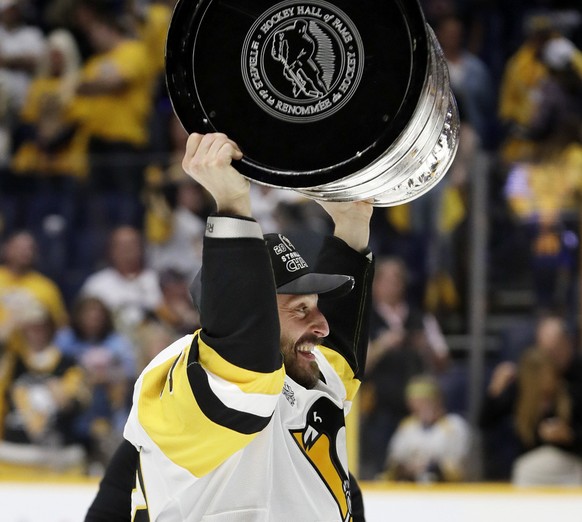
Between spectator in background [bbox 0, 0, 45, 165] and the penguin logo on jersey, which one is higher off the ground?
spectator in background [bbox 0, 0, 45, 165]

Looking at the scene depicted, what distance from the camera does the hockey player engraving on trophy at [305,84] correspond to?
164 centimetres

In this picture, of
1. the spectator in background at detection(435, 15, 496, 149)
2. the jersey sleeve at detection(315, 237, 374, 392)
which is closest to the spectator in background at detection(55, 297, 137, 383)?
the spectator in background at detection(435, 15, 496, 149)

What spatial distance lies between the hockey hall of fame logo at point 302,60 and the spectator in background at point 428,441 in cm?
288

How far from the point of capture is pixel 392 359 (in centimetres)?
450

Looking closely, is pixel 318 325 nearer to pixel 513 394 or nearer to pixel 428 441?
pixel 428 441

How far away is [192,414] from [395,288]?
3048 millimetres

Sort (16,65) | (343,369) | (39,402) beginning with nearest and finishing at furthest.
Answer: (343,369) < (39,402) < (16,65)

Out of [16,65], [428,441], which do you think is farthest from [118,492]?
[16,65]

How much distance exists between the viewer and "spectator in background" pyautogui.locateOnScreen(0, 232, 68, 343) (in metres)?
4.90

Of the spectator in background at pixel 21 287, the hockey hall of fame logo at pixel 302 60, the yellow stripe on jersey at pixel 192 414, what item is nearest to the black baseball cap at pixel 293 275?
the yellow stripe on jersey at pixel 192 414

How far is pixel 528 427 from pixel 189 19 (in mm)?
3098

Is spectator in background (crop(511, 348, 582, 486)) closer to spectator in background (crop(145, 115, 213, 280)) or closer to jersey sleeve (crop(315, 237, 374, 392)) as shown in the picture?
spectator in background (crop(145, 115, 213, 280))

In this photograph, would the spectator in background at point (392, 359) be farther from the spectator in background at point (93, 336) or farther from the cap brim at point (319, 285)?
the cap brim at point (319, 285)

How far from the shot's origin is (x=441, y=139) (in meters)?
1.82
